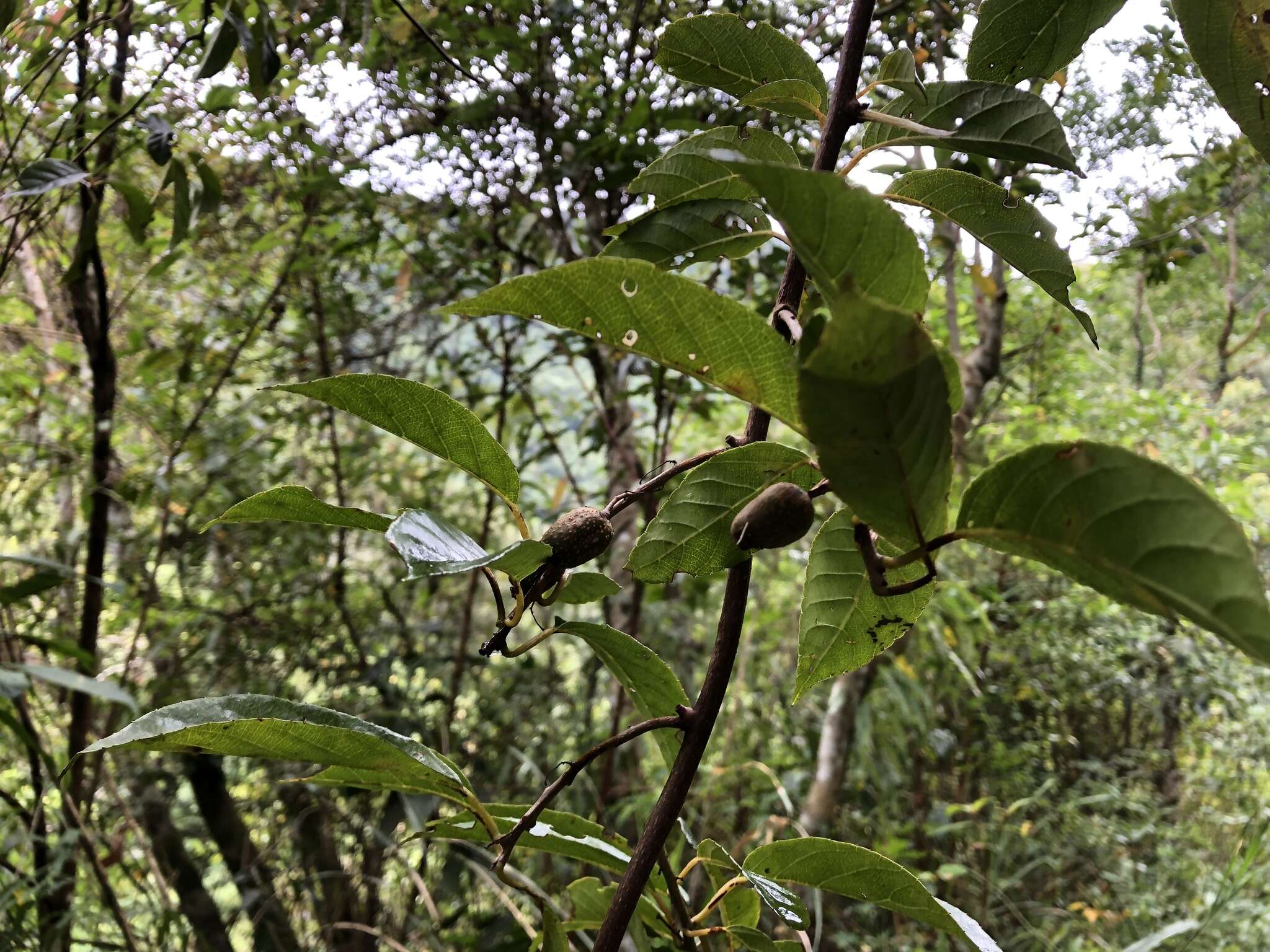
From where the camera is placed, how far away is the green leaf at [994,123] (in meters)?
0.24

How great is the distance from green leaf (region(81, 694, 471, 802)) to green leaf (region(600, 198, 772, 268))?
0.18 metres

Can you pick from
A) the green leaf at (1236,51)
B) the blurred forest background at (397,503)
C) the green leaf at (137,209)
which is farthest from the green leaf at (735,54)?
the green leaf at (137,209)

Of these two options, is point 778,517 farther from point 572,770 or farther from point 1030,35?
point 1030,35

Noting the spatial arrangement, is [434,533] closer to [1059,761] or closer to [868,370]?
[868,370]

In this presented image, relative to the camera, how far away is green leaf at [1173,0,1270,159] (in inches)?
9.9

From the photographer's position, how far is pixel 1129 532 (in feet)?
0.55

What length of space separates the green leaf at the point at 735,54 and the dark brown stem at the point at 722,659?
3cm

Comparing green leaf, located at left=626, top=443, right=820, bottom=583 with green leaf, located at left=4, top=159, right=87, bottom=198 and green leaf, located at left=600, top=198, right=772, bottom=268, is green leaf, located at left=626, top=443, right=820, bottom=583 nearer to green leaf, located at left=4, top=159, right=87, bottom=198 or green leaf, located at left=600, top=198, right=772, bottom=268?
green leaf, located at left=600, top=198, right=772, bottom=268

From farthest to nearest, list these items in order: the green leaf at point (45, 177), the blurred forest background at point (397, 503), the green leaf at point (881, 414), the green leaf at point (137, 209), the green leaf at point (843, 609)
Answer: the blurred forest background at point (397, 503) < the green leaf at point (137, 209) < the green leaf at point (45, 177) < the green leaf at point (843, 609) < the green leaf at point (881, 414)

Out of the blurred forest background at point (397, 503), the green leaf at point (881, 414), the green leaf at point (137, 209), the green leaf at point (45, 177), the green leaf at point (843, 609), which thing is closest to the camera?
the green leaf at point (881, 414)

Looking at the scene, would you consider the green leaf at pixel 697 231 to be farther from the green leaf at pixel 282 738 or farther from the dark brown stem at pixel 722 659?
the green leaf at pixel 282 738

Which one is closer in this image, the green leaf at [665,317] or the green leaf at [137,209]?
the green leaf at [665,317]

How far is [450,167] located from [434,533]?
1308 millimetres

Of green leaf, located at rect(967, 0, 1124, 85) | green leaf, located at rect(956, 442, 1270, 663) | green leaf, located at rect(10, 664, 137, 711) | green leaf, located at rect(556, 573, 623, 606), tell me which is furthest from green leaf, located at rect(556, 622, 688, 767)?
green leaf, located at rect(10, 664, 137, 711)
